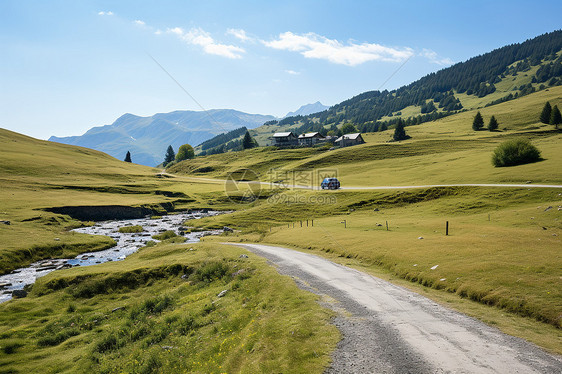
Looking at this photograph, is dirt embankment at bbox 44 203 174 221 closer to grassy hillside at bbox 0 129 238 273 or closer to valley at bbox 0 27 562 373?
grassy hillside at bbox 0 129 238 273

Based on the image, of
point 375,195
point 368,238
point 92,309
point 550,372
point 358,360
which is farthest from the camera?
point 375,195

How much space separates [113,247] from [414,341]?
53533 millimetres

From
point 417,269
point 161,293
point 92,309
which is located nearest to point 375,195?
point 417,269

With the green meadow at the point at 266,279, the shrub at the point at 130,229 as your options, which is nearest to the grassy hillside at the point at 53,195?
the green meadow at the point at 266,279

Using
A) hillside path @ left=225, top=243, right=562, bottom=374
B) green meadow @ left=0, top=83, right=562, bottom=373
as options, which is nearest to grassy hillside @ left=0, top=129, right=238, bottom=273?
green meadow @ left=0, top=83, right=562, bottom=373

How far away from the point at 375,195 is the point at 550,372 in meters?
62.6

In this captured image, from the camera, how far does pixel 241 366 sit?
482 inches

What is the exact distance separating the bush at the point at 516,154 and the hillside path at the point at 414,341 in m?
79.3

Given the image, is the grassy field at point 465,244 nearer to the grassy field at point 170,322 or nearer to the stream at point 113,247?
the grassy field at point 170,322

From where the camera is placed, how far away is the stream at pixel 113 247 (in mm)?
34531

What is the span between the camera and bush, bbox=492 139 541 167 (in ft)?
248

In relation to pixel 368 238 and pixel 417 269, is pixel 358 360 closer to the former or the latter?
pixel 417 269

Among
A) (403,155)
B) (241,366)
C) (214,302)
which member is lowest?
(214,302)

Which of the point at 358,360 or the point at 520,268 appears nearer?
the point at 358,360
